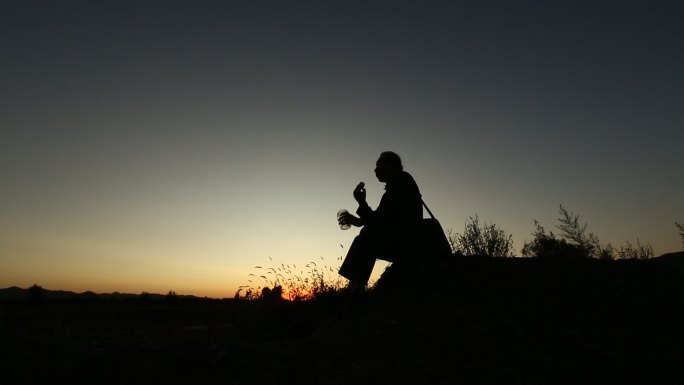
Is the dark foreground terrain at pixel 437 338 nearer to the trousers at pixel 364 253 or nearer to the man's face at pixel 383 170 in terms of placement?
the trousers at pixel 364 253

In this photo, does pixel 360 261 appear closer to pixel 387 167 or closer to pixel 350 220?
pixel 350 220

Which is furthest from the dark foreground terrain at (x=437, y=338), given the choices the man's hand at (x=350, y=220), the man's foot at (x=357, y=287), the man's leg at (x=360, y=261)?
the man's hand at (x=350, y=220)

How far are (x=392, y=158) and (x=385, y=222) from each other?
87 cm

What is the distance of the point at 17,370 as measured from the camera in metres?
2.40

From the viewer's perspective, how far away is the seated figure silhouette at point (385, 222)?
5102 mm

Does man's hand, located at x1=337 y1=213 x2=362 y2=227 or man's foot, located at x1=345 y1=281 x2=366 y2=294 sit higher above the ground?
man's hand, located at x1=337 y1=213 x2=362 y2=227

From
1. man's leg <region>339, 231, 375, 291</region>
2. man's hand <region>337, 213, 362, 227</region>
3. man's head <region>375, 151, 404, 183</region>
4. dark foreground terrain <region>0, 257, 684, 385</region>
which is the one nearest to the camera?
dark foreground terrain <region>0, 257, 684, 385</region>

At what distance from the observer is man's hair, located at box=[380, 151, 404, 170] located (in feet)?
18.8

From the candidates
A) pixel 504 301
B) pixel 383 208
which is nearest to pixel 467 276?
pixel 504 301

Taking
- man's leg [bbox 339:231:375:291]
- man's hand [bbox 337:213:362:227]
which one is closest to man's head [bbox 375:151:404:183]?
man's hand [bbox 337:213:362:227]

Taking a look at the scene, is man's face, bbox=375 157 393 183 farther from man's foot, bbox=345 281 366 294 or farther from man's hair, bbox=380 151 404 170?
man's foot, bbox=345 281 366 294

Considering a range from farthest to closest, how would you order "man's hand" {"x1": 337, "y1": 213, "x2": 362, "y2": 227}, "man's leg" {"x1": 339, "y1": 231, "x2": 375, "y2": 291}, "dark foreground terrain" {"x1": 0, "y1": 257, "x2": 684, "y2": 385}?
"man's hand" {"x1": 337, "y1": 213, "x2": 362, "y2": 227}
"man's leg" {"x1": 339, "y1": 231, "x2": 375, "y2": 291}
"dark foreground terrain" {"x1": 0, "y1": 257, "x2": 684, "y2": 385}

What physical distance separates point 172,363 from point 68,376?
0.54 meters

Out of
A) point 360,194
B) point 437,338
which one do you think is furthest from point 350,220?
point 437,338
